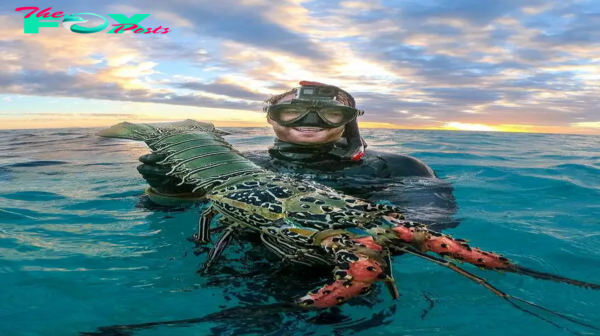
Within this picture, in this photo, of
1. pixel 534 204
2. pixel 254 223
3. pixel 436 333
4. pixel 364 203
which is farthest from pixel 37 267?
pixel 534 204

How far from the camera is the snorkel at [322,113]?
5.41m

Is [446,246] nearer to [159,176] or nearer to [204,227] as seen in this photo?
[204,227]

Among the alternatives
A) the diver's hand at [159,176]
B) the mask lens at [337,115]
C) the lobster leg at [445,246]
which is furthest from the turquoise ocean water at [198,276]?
the mask lens at [337,115]

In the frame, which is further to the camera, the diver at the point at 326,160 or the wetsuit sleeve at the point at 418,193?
the diver at the point at 326,160

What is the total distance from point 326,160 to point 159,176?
6.79ft

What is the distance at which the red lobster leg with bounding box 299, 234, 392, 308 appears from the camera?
7.27 ft

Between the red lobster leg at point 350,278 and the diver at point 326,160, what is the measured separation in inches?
106

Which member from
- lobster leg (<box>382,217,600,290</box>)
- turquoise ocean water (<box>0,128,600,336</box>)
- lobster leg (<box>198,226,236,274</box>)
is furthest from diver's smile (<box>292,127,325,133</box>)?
lobster leg (<box>382,217,600,290</box>)

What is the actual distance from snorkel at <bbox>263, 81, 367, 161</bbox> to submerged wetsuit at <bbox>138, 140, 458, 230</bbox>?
15 cm

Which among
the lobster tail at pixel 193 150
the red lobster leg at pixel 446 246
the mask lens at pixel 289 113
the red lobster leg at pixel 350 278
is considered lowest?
the red lobster leg at pixel 350 278

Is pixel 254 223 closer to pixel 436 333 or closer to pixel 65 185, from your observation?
pixel 436 333

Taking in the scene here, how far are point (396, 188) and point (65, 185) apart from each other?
7.17 meters

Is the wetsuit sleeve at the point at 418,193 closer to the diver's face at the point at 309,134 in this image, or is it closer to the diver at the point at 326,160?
the diver at the point at 326,160

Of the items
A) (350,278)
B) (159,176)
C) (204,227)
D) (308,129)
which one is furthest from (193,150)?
(350,278)
